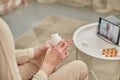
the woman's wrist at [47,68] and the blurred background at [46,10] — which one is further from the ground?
the woman's wrist at [47,68]

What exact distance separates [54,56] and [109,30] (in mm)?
572

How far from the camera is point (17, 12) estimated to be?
3000 millimetres

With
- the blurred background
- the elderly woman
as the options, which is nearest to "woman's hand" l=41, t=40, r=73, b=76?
the elderly woman

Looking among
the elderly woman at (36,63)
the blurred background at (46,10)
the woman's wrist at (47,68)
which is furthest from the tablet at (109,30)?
the blurred background at (46,10)

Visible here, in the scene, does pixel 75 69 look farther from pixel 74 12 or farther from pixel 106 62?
pixel 74 12

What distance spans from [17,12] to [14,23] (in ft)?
1.03

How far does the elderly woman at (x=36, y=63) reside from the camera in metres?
0.84

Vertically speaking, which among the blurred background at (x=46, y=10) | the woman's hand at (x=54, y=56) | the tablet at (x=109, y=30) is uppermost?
the woman's hand at (x=54, y=56)

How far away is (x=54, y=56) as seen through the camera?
1.06 metres

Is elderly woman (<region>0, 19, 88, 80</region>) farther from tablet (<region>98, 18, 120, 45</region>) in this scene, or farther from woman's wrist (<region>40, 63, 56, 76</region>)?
tablet (<region>98, 18, 120, 45</region>)

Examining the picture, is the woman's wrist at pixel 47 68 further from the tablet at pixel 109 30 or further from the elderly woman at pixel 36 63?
the tablet at pixel 109 30

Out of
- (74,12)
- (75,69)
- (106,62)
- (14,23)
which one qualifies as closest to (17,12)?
(14,23)

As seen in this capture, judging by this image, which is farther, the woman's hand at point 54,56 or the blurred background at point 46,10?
the blurred background at point 46,10

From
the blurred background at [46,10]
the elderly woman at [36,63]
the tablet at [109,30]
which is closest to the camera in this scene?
the elderly woman at [36,63]
